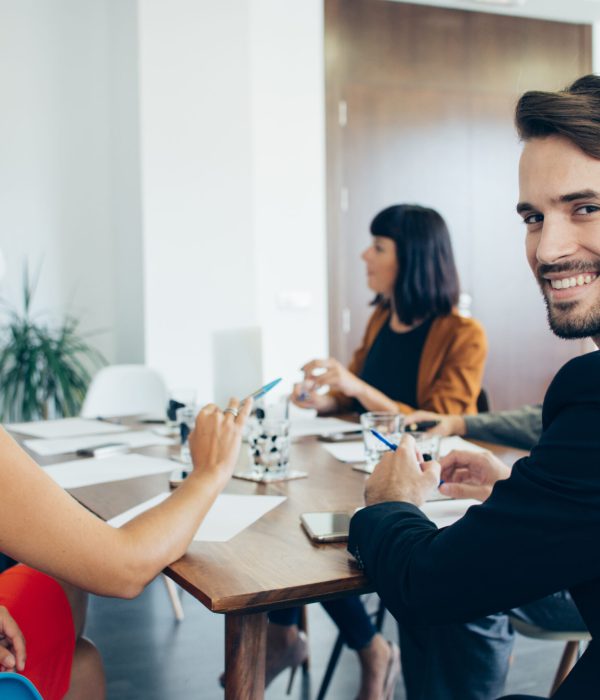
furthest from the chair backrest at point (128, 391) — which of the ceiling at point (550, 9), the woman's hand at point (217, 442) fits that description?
the ceiling at point (550, 9)

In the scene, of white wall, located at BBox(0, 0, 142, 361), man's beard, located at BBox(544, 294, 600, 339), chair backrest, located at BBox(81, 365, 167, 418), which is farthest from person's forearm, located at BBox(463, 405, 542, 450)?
white wall, located at BBox(0, 0, 142, 361)

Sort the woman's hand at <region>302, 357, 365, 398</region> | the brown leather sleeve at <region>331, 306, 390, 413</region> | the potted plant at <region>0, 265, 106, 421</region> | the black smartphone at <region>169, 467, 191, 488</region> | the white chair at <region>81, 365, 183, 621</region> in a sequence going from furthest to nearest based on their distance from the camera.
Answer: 1. the potted plant at <region>0, 265, 106, 421</region>
2. the white chair at <region>81, 365, 183, 621</region>
3. the brown leather sleeve at <region>331, 306, 390, 413</region>
4. the woman's hand at <region>302, 357, 365, 398</region>
5. the black smartphone at <region>169, 467, 191, 488</region>

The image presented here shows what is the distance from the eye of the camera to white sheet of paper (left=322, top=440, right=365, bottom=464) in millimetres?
1864

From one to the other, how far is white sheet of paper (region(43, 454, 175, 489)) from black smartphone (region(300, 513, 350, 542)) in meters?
0.55

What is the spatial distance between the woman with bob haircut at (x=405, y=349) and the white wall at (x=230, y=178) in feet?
4.57

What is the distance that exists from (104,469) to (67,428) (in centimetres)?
74

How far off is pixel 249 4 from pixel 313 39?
43 centimetres

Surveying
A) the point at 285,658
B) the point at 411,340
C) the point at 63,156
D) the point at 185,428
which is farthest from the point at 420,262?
the point at 63,156

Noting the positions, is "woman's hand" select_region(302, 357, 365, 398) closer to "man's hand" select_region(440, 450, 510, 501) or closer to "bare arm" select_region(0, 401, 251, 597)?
"man's hand" select_region(440, 450, 510, 501)

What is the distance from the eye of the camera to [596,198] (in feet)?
3.50

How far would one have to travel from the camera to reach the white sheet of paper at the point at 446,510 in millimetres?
1273

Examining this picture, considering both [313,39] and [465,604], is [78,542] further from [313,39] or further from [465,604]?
[313,39]

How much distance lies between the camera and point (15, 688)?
98 centimetres

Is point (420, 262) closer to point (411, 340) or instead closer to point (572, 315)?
point (411, 340)
